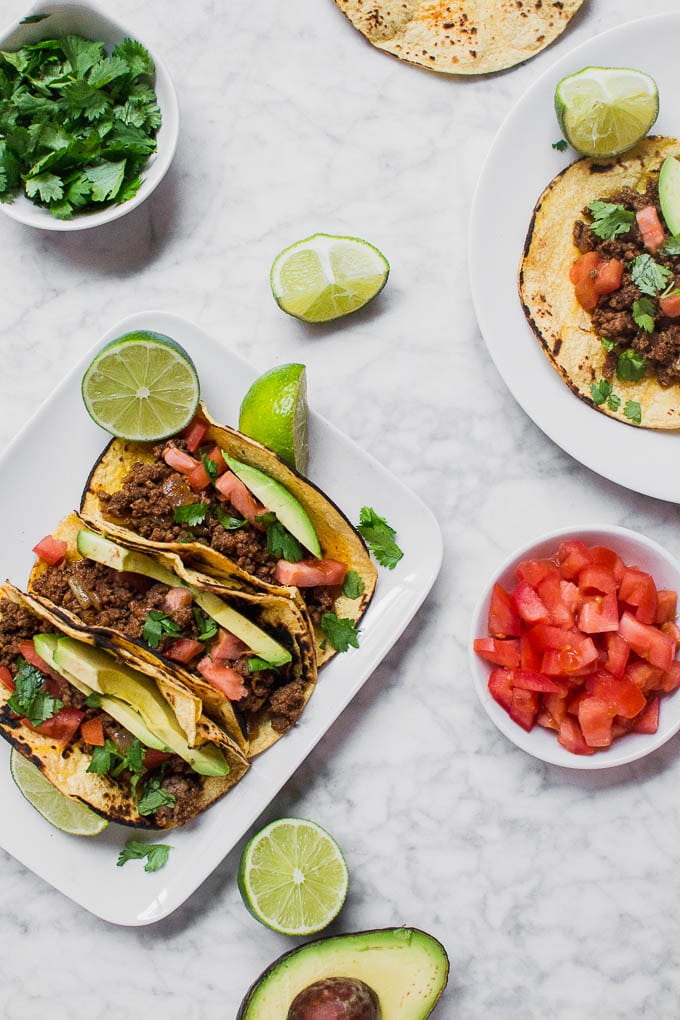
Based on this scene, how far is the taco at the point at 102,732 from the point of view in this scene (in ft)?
9.09

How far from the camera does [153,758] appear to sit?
2.91 meters

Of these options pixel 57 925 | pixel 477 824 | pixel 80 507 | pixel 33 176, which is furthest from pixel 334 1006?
pixel 33 176

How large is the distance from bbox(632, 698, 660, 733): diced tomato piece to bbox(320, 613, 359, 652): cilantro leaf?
0.98 m

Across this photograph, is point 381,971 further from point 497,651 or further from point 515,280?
point 515,280


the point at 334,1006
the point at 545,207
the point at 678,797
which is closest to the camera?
the point at 334,1006

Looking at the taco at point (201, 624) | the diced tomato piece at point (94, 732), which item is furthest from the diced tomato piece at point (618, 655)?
the diced tomato piece at point (94, 732)

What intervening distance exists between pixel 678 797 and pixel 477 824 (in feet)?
2.41

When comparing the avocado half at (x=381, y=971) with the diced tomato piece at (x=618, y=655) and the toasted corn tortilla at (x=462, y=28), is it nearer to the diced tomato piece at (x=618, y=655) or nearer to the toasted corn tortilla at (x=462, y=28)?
the diced tomato piece at (x=618, y=655)

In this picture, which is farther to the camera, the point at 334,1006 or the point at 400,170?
the point at 400,170

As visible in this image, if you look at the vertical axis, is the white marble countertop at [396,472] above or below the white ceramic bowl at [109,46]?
below

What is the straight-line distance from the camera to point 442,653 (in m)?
3.21

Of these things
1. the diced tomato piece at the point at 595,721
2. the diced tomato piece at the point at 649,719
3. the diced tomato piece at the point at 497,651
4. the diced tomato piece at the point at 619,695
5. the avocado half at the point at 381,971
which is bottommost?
the avocado half at the point at 381,971

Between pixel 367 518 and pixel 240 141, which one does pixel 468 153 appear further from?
pixel 367 518

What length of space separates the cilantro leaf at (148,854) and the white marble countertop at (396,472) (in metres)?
0.28
